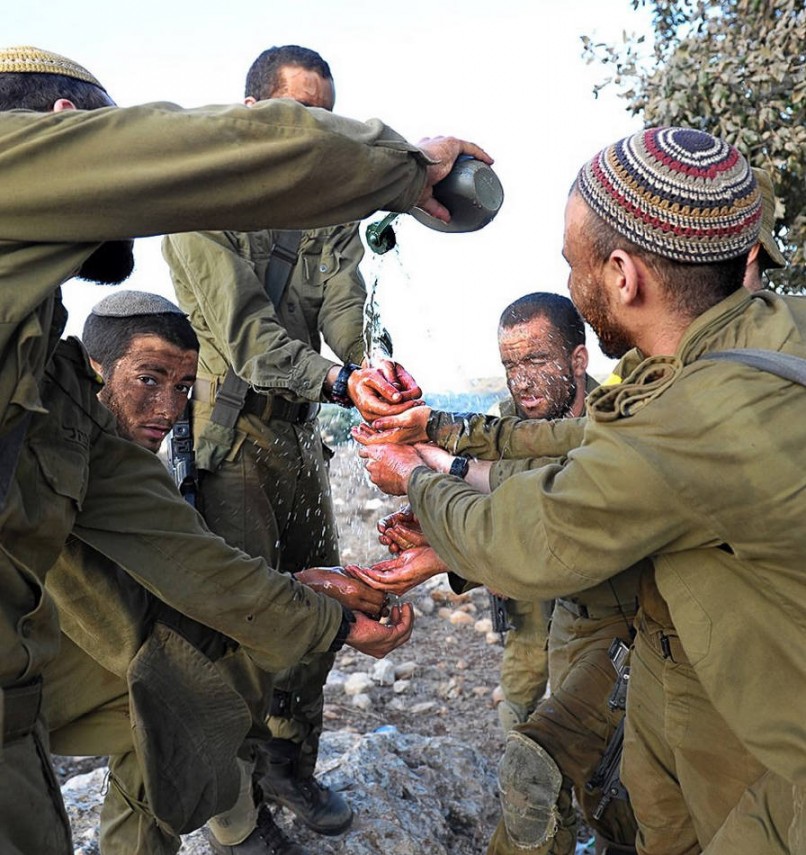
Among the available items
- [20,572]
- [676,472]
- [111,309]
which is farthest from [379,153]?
[111,309]

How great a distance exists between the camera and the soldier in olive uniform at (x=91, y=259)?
6.15 ft

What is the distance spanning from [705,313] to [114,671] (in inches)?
78.9

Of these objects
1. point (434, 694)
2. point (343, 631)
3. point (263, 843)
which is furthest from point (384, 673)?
point (343, 631)

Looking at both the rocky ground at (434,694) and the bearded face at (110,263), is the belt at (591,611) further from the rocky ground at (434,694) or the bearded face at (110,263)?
the bearded face at (110,263)

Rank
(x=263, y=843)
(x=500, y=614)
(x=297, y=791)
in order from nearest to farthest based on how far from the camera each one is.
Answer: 1. (x=263, y=843)
2. (x=297, y=791)
3. (x=500, y=614)

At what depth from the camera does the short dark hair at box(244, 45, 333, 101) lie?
467 cm

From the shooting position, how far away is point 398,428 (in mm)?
3672

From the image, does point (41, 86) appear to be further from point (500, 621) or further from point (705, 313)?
point (500, 621)

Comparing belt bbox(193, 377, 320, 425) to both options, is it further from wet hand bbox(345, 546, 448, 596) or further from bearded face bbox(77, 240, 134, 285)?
bearded face bbox(77, 240, 134, 285)

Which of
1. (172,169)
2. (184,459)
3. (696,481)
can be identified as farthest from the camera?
(184,459)

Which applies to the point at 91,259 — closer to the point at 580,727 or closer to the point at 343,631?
the point at 343,631

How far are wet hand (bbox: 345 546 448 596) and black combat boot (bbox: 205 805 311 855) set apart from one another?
1.30 metres

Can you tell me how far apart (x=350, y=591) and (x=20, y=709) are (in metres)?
1.47

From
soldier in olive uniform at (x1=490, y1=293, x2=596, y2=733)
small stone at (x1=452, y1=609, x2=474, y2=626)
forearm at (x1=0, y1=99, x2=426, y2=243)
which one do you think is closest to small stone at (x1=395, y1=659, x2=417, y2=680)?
small stone at (x1=452, y1=609, x2=474, y2=626)
